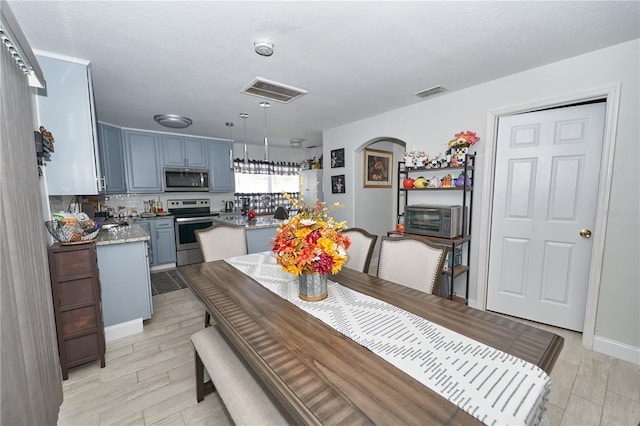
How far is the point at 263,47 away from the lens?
1.90 m

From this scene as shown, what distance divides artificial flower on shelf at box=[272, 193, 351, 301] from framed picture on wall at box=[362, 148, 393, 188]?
10.4ft

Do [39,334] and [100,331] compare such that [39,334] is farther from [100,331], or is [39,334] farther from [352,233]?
[352,233]

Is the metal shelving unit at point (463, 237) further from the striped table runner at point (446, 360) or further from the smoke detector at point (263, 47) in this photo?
the smoke detector at point (263, 47)

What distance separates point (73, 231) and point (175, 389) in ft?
4.46

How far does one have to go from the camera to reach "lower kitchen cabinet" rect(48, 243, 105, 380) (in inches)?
73.5

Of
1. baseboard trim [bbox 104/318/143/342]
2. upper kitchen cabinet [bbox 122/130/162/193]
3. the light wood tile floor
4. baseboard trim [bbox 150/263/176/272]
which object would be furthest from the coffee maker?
the light wood tile floor

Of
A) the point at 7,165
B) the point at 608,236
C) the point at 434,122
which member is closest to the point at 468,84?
the point at 434,122

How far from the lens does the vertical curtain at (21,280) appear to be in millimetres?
1019

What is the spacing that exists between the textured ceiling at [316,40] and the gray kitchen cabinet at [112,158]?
1.21 m

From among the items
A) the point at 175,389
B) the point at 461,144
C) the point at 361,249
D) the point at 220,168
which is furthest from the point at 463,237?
the point at 220,168

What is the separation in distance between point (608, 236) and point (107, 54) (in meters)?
4.21

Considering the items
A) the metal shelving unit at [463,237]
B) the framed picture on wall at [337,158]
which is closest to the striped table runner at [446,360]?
the metal shelving unit at [463,237]

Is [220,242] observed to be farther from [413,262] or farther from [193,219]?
[193,219]

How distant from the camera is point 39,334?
1353 millimetres
